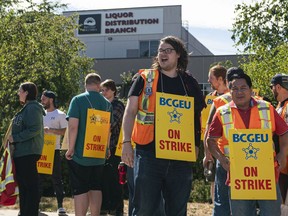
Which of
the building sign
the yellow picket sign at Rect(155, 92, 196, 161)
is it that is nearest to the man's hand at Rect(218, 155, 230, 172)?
the yellow picket sign at Rect(155, 92, 196, 161)

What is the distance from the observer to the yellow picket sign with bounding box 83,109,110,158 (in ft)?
24.8

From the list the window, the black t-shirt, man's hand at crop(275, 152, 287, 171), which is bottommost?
man's hand at crop(275, 152, 287, 171)

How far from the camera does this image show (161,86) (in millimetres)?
5367

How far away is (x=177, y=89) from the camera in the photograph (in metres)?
5.45

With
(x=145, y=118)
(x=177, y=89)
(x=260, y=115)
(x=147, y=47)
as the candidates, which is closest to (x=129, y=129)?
(x=145, y=118)

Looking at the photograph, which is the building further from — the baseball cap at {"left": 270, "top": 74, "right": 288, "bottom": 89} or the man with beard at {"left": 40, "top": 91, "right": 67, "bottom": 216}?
the baseball cap at {"left": 270, "top": 74, "right": 288, "bottom": 89}

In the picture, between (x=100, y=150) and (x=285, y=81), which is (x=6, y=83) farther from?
(x=285, y=81)

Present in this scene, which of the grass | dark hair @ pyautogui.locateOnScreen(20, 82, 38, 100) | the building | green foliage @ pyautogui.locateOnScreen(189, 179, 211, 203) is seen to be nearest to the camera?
dark hair @ pyautogui.locateOnScreen(20, 82, 38, 100)

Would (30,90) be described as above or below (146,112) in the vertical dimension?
above

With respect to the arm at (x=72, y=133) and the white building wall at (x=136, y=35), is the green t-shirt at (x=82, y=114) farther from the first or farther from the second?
the white building wall at (x=136, y=35)

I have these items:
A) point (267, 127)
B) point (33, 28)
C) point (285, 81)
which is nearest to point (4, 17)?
point (33, 28)

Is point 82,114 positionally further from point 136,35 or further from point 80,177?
point 136,35

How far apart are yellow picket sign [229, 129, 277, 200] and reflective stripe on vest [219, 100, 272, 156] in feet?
0.29

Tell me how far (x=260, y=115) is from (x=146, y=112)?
3.21 feet
